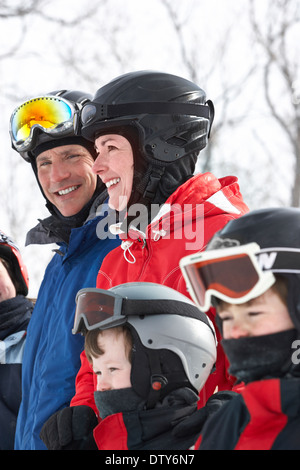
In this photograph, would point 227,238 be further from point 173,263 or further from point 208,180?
point 208,180

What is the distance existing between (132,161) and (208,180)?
19.3 inches

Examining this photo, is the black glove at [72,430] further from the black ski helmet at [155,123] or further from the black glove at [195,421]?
the black ski helmet at [155,123]

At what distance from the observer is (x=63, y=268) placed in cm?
388

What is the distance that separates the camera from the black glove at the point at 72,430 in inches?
98.7

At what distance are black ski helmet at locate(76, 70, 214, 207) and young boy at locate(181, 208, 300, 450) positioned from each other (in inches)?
51.3

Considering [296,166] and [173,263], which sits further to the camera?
[296,166]

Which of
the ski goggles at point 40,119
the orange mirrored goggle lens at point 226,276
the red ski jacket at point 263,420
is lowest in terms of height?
the red ski jacket at point 263,420

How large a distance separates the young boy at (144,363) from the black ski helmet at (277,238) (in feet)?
1.73

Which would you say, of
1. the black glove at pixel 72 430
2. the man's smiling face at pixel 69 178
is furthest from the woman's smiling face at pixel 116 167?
the black glove at pixel 72 430

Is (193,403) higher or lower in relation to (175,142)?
lower

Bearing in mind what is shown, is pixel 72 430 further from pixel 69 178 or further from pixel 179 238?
pixel 69 178

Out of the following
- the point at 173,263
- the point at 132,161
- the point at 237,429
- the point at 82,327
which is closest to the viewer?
the point at 237,429
